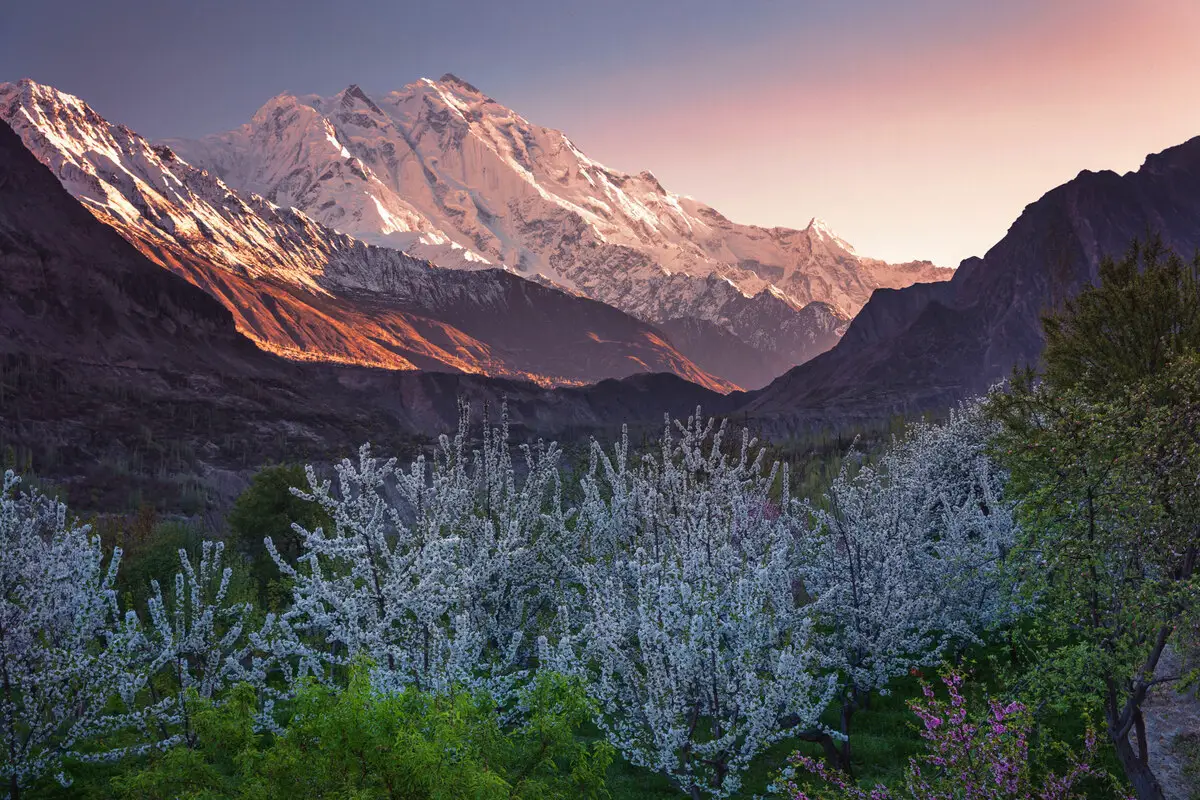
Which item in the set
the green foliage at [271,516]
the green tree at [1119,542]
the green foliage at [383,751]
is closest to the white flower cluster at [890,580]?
the green tree at [1119,542]

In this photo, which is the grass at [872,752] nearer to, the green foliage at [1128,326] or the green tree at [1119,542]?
the green tree at [1119,542]

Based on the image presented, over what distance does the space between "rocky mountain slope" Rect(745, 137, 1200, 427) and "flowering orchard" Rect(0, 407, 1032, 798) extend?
471 ft

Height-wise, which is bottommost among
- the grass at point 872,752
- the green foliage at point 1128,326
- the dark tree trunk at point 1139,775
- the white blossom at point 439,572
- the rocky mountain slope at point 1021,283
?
the grass at point 872,752

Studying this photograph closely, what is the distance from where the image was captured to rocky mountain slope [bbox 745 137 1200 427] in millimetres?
160875

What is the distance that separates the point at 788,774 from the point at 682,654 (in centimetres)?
241

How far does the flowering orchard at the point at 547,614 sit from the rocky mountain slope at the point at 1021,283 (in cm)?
14365

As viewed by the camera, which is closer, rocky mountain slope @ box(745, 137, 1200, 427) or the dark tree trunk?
the dark tree trunk

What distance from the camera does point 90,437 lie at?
11519 centimetres

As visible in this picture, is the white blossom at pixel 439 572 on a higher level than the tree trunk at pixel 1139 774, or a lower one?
higher

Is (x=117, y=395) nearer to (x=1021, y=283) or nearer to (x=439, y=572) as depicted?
(x=439, y=572)

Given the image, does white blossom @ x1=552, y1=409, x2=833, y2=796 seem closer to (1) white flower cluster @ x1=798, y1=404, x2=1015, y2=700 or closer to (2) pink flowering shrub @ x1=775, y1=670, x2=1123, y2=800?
(2) pink flowering shrub @ x1=775, y1=670, x2=1123, y2=800

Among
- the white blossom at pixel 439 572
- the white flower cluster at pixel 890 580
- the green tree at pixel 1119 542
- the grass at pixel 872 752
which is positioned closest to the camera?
the green tree at pixel 1119 542

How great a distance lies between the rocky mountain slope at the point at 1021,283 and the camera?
160875mm

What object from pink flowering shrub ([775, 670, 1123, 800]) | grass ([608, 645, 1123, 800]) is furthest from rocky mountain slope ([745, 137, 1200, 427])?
pink flowering shrub ([775, 670, 1123, 800])
